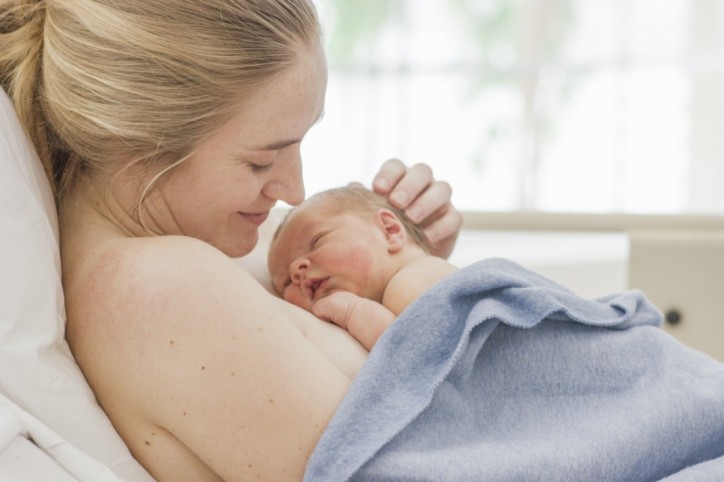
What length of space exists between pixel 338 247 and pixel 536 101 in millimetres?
3287

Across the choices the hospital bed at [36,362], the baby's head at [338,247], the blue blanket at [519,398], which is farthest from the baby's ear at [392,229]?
the hospital bed at [36,362]

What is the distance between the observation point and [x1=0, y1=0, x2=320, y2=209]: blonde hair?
3.76ft

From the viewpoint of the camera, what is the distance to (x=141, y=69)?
3.76 feet

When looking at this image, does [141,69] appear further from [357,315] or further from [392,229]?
[392,229]

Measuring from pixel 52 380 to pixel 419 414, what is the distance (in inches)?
16.9

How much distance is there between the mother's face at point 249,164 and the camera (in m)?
1.22

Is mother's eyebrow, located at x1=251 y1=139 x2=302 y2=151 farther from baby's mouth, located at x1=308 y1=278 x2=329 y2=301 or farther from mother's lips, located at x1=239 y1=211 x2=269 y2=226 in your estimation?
baby's mouth, located at x1=308 y1=278 x2=329 y2=301

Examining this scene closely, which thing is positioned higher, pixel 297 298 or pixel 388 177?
pixel 388 177

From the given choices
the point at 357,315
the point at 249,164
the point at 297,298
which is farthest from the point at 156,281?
the point at 297,298

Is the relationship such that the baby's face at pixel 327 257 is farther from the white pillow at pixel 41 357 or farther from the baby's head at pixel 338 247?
the white pillow at pixel 41 357

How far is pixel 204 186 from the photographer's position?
1243 mm

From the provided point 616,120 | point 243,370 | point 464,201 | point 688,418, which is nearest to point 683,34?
A: point 616,120

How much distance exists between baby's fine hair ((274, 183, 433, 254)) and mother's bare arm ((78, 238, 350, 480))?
52 centimetres

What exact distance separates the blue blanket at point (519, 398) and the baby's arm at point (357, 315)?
5.6 inches
